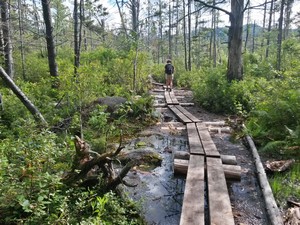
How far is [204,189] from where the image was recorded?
391 cm

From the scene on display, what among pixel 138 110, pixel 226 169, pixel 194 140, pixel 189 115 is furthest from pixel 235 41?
pixel 226 169

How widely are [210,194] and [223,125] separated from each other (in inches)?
168

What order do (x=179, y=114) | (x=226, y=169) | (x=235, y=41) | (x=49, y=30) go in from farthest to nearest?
(x=235, y=41) → (x=49, y=30) → (x=179, y=114) → (x=226, y=169)

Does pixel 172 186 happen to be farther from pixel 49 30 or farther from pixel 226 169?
pixel 49 30

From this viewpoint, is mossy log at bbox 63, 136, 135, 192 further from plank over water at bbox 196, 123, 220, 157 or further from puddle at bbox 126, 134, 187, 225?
plank over water at bbox 196, 123, 220, 157

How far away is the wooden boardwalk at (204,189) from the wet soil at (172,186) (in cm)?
26

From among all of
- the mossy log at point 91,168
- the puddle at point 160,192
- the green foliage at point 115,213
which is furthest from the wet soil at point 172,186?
the mossy log at point 91,168

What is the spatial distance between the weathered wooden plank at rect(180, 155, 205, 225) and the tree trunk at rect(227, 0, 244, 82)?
6.70m

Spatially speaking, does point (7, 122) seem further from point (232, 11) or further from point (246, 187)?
point (232, 11)

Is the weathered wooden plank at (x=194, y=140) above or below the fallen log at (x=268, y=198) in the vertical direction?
above

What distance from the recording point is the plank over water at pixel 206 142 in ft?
16.6

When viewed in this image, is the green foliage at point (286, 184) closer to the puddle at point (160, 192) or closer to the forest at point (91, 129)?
the forest at point (91, 129)

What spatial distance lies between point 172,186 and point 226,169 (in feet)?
3.51

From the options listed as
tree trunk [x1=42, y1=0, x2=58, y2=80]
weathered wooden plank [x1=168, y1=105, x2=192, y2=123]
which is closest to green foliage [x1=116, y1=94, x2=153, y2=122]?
weathered wooden plank [x1=168, y1=105, x2=192, y2=123]
